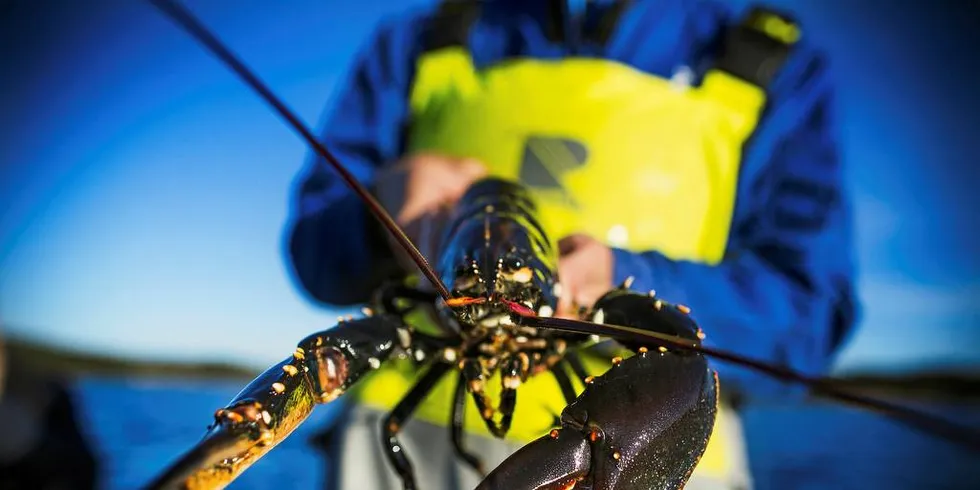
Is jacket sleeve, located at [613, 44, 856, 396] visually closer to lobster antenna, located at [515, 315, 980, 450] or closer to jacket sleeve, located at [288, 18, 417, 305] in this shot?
lobster antenna, located at [515, 315, 980, 450]

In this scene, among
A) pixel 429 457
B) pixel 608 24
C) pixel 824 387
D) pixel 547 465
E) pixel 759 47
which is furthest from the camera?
pixel 608 24

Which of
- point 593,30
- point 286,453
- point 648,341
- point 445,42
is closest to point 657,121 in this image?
point 593,30

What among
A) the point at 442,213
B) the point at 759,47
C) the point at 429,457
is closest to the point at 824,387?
the point at 442,213

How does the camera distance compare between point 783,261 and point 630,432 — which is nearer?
point 630,432

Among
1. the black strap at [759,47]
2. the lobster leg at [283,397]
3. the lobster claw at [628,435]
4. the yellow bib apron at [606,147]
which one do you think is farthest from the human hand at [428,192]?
the black strap at [759,47]

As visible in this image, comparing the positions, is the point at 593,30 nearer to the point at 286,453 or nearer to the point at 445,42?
the point at 445,42

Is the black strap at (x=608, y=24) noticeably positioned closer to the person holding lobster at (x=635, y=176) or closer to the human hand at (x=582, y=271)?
the person holding lobster at (x=635, y=176)

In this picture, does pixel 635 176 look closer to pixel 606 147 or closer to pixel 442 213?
pixel 606 147
